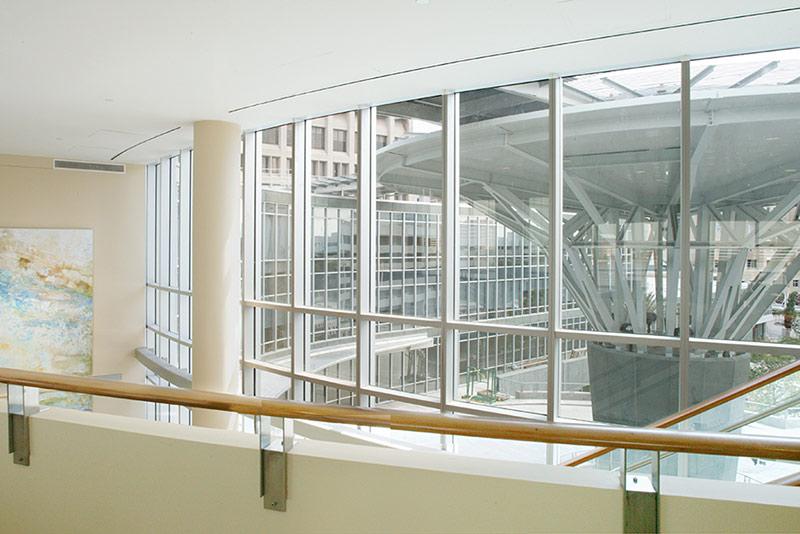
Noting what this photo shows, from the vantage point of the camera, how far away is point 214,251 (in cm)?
623

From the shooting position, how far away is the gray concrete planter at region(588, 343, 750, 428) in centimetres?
428

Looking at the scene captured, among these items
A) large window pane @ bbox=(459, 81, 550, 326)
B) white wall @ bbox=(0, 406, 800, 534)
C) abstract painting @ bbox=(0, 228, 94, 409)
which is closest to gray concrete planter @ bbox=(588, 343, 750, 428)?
large window pane @ bbox=(459, 81, 550, 326)

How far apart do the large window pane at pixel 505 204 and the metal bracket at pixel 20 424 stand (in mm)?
4065

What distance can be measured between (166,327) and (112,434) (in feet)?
27.8

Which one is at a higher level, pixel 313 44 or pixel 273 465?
pixel 313 44

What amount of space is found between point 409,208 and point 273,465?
439cm

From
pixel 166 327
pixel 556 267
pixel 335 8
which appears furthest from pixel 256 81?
pixel 166 327

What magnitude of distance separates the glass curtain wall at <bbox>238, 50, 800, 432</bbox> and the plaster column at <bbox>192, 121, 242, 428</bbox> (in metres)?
0.92

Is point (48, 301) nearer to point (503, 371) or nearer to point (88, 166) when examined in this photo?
point (88, 166)

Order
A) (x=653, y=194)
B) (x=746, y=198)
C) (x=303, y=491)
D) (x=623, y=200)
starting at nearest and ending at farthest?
(x=303, y=491) < (x=746, y=198) < (x=653, y=194) < (x=623, y=200)

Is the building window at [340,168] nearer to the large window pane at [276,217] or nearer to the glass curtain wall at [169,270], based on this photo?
the large window pane at [276,217]

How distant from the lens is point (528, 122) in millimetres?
5098

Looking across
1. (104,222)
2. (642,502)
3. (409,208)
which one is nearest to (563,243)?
(409,208)

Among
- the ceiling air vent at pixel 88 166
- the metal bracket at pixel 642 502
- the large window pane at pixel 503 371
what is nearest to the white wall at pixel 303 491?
the metal bracket at pixel 642 502
